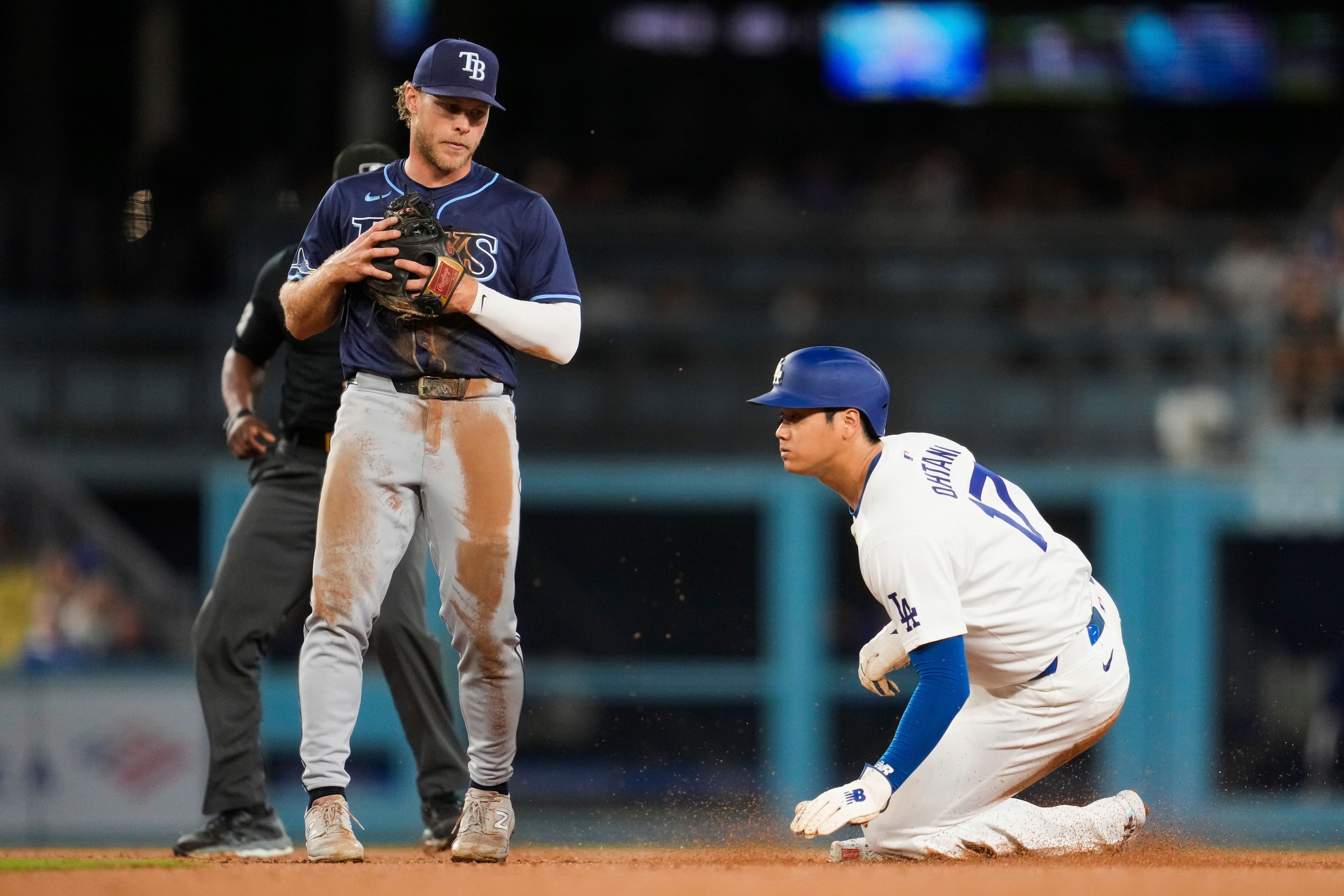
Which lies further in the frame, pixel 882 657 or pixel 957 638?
pixel 882 657

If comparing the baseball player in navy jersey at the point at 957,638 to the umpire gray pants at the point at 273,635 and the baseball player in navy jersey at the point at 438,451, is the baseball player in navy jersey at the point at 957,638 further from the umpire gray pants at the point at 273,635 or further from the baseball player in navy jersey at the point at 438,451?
the umpire gray pants at the point at 273,635

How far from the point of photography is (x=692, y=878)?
3824 mm

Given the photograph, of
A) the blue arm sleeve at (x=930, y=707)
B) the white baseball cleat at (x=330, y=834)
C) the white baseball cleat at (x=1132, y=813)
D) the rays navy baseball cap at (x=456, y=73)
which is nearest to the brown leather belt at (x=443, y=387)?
the rays navy baseball cap at (x=456, y=73)

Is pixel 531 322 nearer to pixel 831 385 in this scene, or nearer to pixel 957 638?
pixel 831 385

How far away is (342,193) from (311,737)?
1.48 metres

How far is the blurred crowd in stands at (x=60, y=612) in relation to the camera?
1098 cm

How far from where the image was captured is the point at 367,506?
13.8 ft

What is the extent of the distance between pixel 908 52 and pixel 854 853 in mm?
12493

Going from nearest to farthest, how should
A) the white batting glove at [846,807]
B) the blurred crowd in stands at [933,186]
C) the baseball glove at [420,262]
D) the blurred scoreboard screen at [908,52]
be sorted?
the white batting glove at [846,807]
the baseball glove at [420,262]
the blurred crowd in stands at [933,186]
the blurred scoreboard screen at [908,52]

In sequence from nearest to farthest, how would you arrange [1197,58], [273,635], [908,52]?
[273,635], [908,52], [1197,58]

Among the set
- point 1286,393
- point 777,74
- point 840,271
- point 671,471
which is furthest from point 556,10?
point 1286,393

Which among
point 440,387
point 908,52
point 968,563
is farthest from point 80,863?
point 908,52

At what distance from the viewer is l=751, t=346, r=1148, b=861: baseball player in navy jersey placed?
4.08m

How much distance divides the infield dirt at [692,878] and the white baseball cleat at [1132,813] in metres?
0.19
